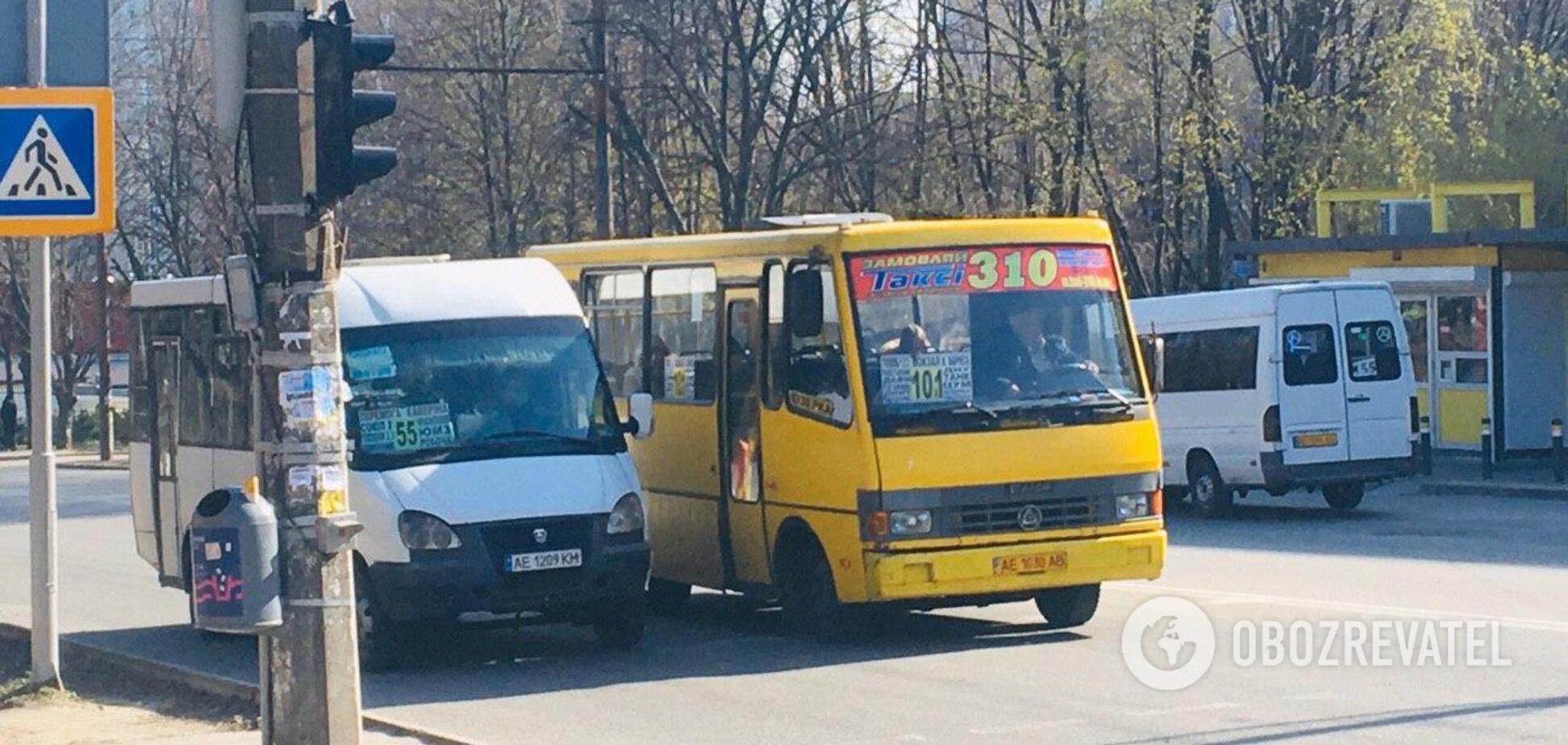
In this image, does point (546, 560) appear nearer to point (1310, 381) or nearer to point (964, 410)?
point (964, 410)

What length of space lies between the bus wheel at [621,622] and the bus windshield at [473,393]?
3.24ft

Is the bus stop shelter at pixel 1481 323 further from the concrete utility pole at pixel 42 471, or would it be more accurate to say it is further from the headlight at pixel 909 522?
the concrete utility pole at pixel 42 471

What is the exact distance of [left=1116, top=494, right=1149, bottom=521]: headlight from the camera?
13.9 meters

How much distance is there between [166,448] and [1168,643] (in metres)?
7.77

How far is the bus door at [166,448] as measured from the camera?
54.5 feet

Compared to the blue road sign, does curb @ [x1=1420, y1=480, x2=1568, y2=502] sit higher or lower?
lower

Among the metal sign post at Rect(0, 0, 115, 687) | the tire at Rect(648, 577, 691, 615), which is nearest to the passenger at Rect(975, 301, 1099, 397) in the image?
the tire at Rect(648, 577, 691, 615)

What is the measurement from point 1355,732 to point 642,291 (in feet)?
25.2

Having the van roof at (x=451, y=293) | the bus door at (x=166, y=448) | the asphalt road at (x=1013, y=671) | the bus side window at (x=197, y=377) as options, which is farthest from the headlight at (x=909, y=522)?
the bus door at (x=166, y=448)

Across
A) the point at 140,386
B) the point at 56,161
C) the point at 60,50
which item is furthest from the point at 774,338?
the point at 140,386

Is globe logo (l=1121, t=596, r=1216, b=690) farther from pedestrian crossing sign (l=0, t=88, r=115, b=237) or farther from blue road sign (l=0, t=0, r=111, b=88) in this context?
blue road sign (l=0, t=0, r=111, b=88)

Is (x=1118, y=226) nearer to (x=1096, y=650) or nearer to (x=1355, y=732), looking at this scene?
(x=1096, y=650)

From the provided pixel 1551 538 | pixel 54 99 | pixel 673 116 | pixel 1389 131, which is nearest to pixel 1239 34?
pixel 1389 131

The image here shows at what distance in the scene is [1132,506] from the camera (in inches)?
549
